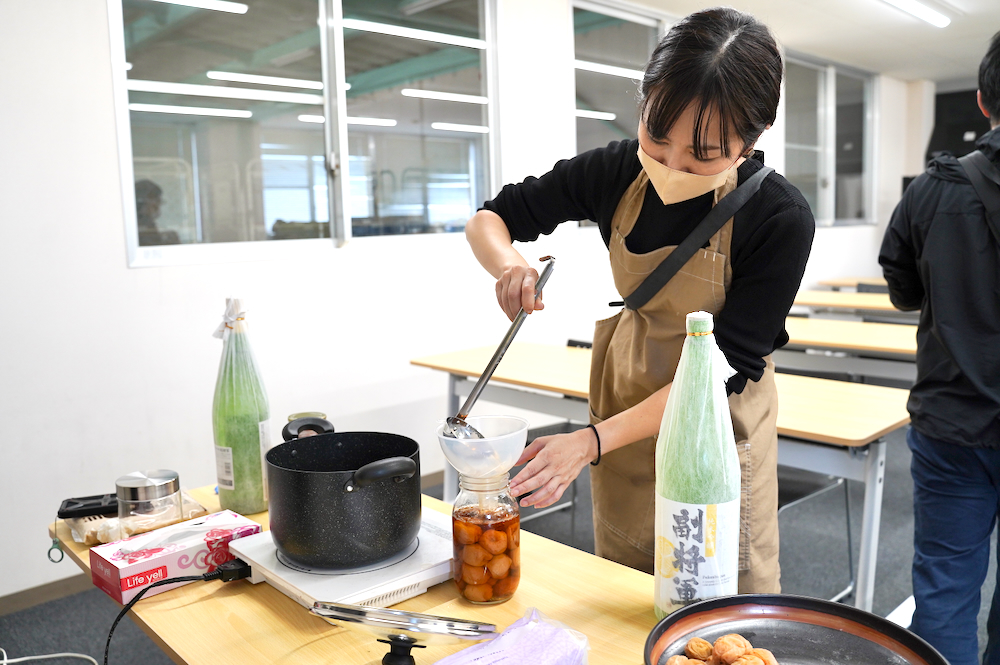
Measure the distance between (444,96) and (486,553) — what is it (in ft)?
10.9

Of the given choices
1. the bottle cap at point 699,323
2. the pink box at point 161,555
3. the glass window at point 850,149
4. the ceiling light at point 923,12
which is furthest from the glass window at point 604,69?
the bottle cap at point 699,323

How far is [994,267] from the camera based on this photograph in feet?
5.26

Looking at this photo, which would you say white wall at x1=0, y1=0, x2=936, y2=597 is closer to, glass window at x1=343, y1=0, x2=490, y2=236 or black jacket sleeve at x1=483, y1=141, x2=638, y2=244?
glass window at x1=343, y1=0, x2=490, y2=236

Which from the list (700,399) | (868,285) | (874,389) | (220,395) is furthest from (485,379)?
(868,285)

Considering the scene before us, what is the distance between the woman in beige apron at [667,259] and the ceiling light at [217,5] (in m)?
2.21

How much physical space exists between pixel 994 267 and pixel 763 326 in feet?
2.92

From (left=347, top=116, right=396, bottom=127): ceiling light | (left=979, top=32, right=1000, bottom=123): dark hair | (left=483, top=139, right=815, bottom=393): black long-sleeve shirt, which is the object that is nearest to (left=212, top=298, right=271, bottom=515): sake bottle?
(left=483, top=139, right=815, bottom=393): black long-sleeve shirt

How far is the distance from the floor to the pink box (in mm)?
1470

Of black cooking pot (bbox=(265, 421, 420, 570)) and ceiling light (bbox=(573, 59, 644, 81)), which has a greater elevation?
ceiling light (bbox=(573, 59, 644, 81))

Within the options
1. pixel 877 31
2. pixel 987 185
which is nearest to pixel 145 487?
pixel 987 185

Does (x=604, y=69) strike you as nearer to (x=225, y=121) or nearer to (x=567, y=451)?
(x=225, y=121)

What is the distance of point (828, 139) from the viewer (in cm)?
653

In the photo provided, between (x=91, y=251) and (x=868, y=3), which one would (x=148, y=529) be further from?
(x=868, y=3)

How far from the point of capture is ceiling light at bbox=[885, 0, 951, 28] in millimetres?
4977
